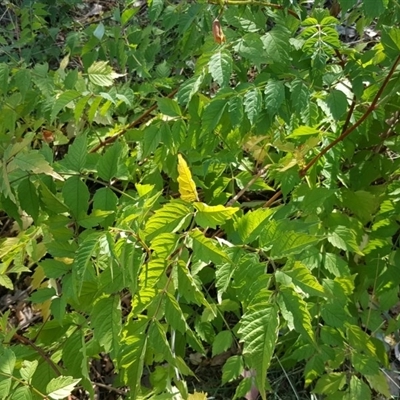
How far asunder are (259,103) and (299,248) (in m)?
0.43

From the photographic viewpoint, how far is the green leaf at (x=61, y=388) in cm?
112

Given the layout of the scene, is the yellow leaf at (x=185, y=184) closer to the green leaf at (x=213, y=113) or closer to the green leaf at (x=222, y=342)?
the green leaf at (x=213, y=113)

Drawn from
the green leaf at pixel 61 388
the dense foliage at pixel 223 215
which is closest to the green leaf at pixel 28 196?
the dense foliage at pixel 223 215

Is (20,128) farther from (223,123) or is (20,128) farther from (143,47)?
(223,123)

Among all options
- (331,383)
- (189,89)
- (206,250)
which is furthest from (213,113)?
(331,383)

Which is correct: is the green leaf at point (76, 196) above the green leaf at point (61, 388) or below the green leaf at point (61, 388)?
above

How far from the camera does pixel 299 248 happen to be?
1.08m

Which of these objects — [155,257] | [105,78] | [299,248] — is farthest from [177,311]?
[105,78]

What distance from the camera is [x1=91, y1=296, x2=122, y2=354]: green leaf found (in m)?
1.18

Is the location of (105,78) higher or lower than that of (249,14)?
lower

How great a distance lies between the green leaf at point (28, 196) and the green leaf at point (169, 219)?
1.50 feet

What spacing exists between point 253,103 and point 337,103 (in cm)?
23

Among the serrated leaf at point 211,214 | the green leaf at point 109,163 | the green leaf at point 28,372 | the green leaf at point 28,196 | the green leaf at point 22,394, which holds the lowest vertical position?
the green leaf at point 28,372

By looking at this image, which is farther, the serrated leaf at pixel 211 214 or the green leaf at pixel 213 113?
the green leaf at pixel 213 113
